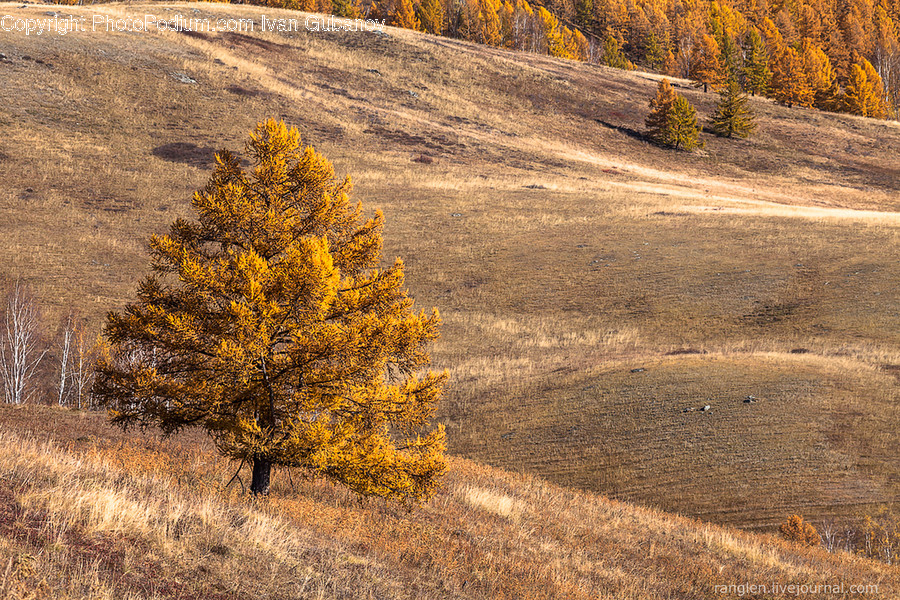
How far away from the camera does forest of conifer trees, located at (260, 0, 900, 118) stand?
4306 inches

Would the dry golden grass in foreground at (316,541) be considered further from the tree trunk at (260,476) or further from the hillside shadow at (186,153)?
the hillside shadow at (186,153)

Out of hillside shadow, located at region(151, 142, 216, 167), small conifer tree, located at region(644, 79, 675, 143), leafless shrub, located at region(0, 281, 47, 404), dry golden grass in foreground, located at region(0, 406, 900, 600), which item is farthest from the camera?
small conifer tree, located at region(644, 79, 675, 143)

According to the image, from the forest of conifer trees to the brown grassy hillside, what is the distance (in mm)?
10919

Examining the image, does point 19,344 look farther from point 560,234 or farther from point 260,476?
point 560,234

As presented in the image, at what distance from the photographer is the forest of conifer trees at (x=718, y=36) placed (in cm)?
10938

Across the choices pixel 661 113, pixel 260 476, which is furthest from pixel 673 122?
pixel 260 476

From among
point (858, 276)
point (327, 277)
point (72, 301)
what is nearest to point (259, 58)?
point (72, 301)

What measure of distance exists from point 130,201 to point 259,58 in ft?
148

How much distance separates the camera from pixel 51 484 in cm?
813

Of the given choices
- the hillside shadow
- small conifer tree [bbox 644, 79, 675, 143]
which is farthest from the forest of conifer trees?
the hillside shadow

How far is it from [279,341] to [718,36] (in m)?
156

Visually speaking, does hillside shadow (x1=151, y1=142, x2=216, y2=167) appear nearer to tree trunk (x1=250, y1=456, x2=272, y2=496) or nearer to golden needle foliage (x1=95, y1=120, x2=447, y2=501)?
golden needle foliage (x1=95, y1=120, x2=447, y2=501)

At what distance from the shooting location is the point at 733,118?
90812mm

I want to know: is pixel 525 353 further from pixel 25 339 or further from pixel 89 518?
pixel 89 518
